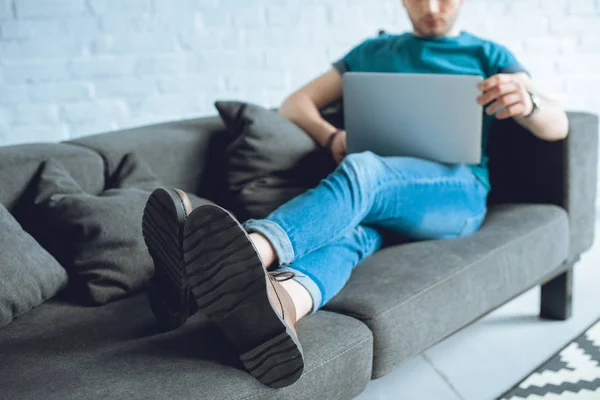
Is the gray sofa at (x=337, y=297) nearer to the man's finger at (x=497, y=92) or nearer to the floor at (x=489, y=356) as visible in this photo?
the floor at (x=489, y=356)

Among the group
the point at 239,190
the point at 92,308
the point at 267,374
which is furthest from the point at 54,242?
the point at 267,374

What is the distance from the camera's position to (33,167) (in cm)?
171

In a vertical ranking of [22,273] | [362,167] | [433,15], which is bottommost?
[22,273]

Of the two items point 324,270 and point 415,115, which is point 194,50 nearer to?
point 415,115

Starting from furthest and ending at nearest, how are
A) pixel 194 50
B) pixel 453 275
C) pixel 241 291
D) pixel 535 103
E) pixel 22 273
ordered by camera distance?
pixel 194 50 → pixel 535 103 → pixel 453 275 → pixel 22 273 → pixel 241 291

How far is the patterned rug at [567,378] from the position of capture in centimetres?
176

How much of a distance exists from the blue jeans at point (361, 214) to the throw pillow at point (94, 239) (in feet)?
0.94

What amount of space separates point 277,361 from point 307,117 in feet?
3.42

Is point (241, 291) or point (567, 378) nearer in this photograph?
point (241, 291)

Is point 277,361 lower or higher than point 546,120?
lower

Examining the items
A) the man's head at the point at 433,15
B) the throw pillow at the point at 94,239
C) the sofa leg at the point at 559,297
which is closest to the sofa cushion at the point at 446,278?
the sofa leg at the point at 559,297

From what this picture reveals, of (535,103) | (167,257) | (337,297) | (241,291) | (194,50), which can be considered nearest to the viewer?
(241,291)

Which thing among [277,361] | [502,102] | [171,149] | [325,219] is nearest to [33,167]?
[171,149]

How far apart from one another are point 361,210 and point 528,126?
22.3 inches
